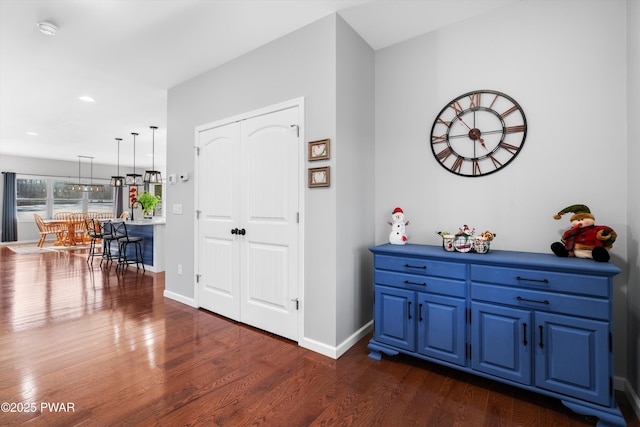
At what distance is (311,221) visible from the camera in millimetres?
2607

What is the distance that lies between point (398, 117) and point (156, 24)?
7.47ft

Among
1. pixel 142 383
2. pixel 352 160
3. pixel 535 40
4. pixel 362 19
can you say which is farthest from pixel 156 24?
pixel 535 40

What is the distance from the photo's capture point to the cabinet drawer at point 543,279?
66.8 inches

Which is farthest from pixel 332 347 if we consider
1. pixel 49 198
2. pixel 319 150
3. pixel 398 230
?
pixel 49 198

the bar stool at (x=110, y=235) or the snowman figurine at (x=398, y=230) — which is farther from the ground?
the snowman figurine at (x=398, y=230)

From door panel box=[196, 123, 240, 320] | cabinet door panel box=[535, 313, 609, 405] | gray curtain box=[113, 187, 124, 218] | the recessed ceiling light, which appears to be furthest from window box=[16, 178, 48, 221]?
cabinet door panel box=[535, 313, 609, 405]

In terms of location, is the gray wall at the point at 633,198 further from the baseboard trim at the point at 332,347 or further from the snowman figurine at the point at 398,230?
the baseboard trim at the point at 332,347

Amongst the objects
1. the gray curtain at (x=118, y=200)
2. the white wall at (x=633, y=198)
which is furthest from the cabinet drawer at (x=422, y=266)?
the gray curtain at (x=118, y=200)

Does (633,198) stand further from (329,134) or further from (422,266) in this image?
(329,134)

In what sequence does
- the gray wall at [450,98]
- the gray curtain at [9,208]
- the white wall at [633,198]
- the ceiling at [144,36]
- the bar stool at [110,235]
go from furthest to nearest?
1. the gray curtain at [9,208]
2. the bar stool at [110,235]
3. the ceiling at [144,36]
4. the gray wall at [450,98]
5. the white wall at [633,198]

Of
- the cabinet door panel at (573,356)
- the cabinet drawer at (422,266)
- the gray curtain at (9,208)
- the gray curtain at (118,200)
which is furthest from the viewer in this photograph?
the gray curtain at (118,200)

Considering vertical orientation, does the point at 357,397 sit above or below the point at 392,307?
below

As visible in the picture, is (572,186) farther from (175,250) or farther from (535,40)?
(175,250)

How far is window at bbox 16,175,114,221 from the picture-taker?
9.92 m
